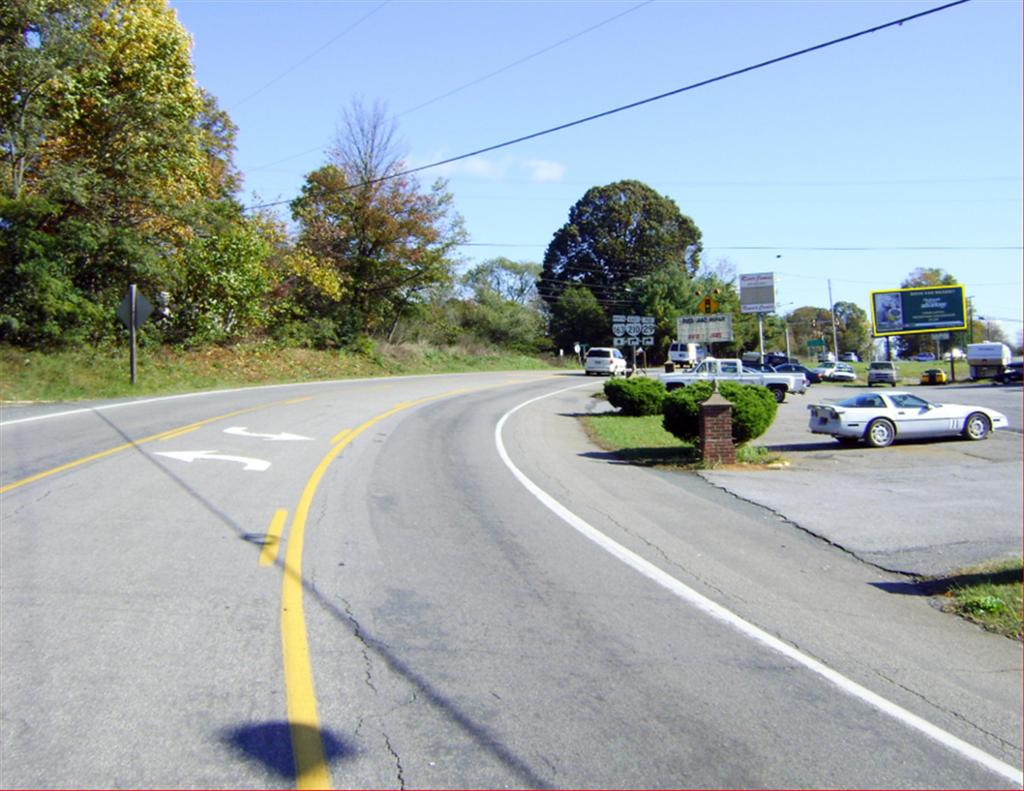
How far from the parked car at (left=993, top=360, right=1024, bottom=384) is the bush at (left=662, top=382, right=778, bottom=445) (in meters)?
23.8

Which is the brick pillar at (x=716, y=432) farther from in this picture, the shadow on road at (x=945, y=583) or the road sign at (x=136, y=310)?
the road sign at (x=136, y=310)

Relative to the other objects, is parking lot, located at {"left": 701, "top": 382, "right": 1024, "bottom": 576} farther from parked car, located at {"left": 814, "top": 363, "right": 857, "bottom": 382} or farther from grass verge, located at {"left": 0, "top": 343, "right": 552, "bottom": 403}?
parked car, located at {"left": 814, "top": 363, "right": 857, "bottom": 382}

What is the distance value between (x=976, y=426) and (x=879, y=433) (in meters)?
A: 2.76

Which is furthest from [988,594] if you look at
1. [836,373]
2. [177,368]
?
[836,373]

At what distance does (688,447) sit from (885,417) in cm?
611

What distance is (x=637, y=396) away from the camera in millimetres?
27766

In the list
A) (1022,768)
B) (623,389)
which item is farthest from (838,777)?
(623,389)

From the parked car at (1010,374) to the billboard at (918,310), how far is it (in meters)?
14.8

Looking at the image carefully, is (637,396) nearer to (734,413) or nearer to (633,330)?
(734,413)

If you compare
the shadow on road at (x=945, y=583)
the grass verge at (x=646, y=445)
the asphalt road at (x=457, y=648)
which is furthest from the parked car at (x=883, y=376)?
the shadow on road at (x=945, y=583)

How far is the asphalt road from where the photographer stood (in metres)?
4.21

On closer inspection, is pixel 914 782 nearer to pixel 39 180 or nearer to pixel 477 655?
pixel 477 655

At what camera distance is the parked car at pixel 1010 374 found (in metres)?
37.1

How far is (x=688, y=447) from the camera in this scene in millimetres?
18219
